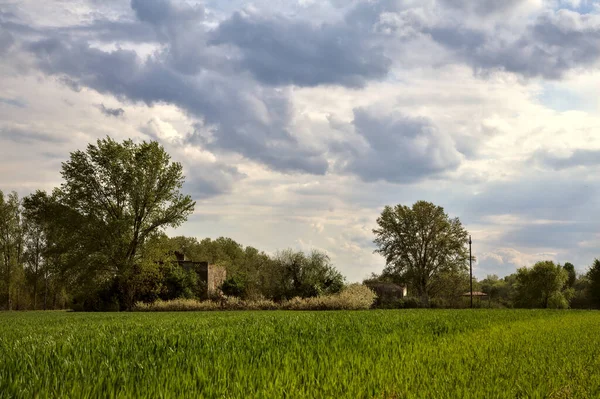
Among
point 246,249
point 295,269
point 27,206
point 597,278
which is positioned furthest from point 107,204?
point 246,249

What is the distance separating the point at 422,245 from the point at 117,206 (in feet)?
141

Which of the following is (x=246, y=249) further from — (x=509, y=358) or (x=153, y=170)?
(x=509, y=358)

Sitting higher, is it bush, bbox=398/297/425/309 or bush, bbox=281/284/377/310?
bush, bbox=281/284/377/310

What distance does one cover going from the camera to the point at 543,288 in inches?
2847

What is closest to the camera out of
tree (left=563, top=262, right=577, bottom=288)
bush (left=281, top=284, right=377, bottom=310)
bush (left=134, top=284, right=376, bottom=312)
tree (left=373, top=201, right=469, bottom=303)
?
bush (left=281, top=284, right=377, bottom=310)

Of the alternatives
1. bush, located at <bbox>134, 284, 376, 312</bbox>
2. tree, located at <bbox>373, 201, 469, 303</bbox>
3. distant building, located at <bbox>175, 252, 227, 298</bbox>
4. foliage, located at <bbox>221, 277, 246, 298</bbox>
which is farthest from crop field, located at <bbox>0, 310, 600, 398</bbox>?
tree, located at <bbox>373, 201, 469, 303</bbox>

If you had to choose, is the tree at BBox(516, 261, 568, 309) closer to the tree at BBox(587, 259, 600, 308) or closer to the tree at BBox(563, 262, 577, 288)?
the tree at BBox(587, 259, 600, 308)

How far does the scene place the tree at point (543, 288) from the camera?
71.1 meters

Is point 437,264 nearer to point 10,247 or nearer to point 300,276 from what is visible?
point 300,276

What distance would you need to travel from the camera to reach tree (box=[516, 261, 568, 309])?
71.1 metres

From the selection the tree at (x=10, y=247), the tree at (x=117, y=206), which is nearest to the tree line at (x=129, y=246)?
the tree at (x=117, y=206)

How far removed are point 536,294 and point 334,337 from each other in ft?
234

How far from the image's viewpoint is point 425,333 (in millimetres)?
12875

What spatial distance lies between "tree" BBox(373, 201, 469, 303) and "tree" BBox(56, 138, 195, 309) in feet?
112
